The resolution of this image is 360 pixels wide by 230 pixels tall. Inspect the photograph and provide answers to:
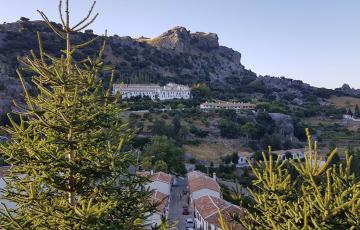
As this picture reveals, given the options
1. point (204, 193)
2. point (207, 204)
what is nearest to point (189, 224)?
point (207, 204)

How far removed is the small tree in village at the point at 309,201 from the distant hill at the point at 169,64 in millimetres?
105329

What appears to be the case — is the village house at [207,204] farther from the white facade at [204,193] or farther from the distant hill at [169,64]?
the distant hill at [169,64]

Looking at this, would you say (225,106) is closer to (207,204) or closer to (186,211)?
(186,211)

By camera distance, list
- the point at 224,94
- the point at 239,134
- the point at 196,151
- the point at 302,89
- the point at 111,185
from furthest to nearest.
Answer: the point at 302,89 < the point at 224,94 < the point at 239,134 < the point at 196,151 < the point at 111,185

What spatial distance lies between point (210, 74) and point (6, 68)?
331 feet

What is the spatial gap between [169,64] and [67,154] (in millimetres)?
159795

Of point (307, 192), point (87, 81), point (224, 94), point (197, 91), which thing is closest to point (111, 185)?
point (87, 81)

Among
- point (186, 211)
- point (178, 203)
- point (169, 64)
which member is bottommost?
point (178, 203)

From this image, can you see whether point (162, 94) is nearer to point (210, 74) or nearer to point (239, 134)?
point (239, 134)

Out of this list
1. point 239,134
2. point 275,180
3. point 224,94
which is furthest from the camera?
point 224,94

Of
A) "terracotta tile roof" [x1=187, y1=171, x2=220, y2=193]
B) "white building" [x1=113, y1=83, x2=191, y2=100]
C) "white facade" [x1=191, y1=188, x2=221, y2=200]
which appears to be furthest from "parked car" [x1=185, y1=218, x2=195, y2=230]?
"white building" [x1=113, y1=83, x2=191, y2=100]

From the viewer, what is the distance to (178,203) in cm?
4831

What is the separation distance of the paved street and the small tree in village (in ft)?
95.0

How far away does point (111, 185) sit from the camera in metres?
9.00
